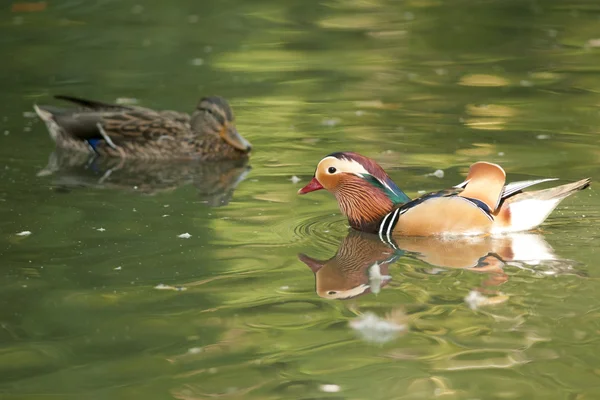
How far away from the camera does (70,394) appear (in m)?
5.82

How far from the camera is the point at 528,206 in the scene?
7836mm

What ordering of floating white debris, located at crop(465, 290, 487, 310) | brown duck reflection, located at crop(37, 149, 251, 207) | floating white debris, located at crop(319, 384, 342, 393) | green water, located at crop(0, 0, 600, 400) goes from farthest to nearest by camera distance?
brown duck reflection, located at crop(37, 149, 251, 207) < floating white debris, located at crop(465, 290, 487, 310) < green water, located at crop(0, 0, 600, 400) < floating white debris, located at crop(319, 384, 342, 393)

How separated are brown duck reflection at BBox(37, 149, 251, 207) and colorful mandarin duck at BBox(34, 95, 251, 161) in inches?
3.8

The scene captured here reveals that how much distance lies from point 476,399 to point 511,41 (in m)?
10.7

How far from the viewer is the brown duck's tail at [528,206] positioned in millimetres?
7832

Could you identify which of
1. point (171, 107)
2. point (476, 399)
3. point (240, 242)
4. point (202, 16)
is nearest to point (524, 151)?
point (240, 242)

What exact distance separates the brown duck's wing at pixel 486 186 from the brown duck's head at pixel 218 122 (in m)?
3.56

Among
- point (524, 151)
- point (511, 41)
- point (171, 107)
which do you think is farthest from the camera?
point (511, 41)

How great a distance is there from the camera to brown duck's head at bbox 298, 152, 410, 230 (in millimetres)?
8164

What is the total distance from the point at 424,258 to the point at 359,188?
841 millimetres

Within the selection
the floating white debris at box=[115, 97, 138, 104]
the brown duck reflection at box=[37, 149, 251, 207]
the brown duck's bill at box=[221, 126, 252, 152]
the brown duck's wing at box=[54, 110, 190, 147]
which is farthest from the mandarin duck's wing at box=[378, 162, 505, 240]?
the floating white debris at box=[115, 97, 138, 104]

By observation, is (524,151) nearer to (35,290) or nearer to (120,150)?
(120,150)

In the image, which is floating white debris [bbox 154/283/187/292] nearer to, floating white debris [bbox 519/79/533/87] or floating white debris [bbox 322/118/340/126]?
floating white debris [bbox 322/118/340/126]

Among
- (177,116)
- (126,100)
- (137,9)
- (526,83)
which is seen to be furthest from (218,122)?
(137,9)
